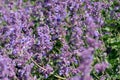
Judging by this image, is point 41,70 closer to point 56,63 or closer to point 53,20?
point 56,63

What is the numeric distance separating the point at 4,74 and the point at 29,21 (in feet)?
5.10

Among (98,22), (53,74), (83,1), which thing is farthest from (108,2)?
(53,74)

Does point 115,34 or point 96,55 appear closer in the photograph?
point 96,55

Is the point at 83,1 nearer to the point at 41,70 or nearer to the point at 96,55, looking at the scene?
the point at 96,55

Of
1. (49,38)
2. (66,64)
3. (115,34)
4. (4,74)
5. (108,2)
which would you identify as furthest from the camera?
(108,2)

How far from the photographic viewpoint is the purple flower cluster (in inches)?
123

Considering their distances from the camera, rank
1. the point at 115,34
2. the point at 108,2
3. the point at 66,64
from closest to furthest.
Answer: the point at 66,64 < the point at 115,34 < the point at 108,2

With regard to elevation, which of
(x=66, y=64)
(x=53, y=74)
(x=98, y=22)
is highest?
(x=98, y=22)

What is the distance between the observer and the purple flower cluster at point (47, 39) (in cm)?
311

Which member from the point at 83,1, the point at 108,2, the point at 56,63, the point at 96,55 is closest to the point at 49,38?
the point at 56,63

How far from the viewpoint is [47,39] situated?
336 centimetres

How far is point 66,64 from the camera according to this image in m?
3.11

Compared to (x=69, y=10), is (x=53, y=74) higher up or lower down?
lower down

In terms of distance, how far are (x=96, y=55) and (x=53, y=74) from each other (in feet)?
1.63
